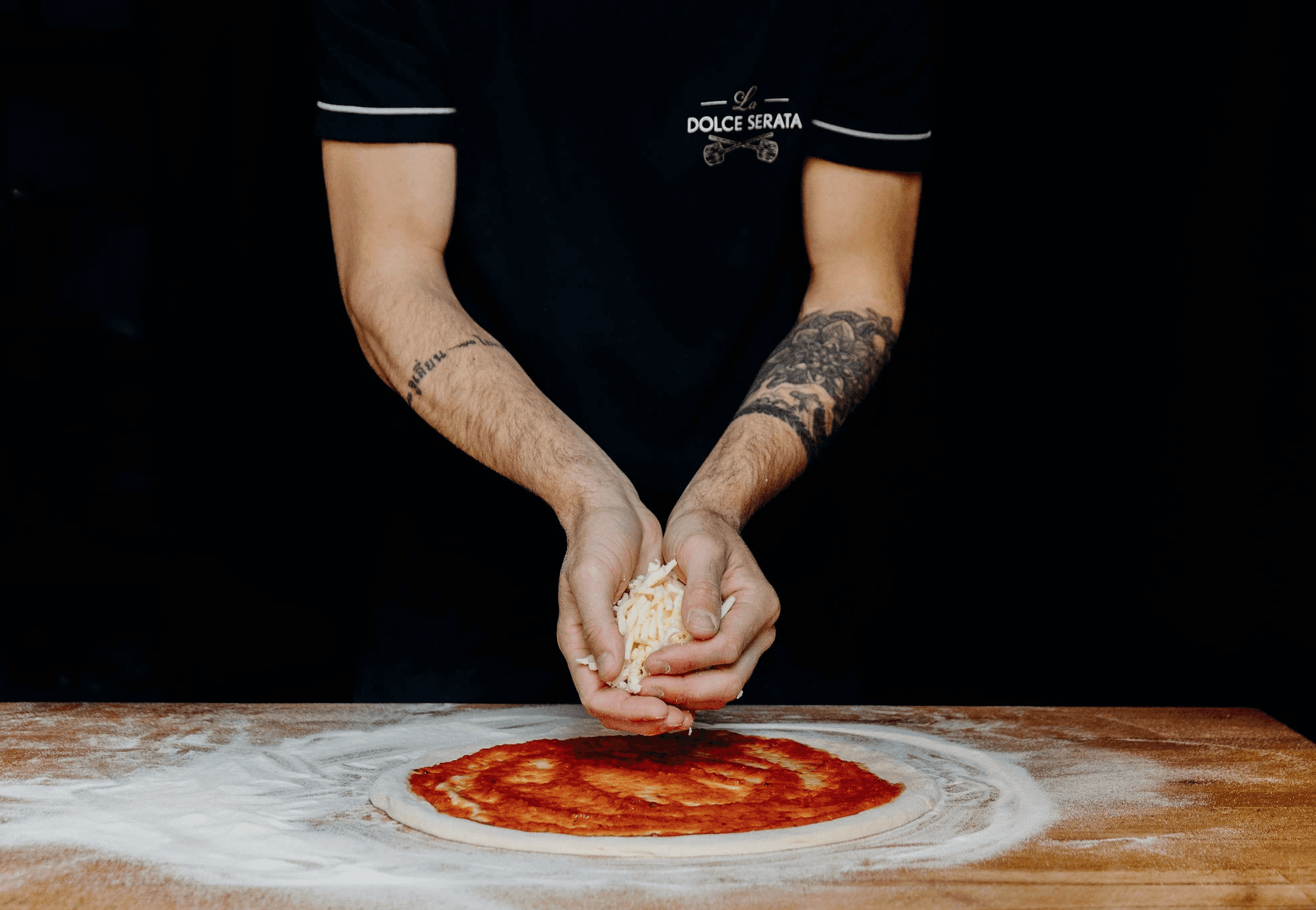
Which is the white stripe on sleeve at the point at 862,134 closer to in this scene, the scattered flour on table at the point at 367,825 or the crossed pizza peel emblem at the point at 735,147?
the crossed pizza peel emblem at the point at 735,147

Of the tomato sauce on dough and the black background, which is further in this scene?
the black background

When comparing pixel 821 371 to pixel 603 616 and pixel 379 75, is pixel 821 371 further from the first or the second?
pixel 379 75

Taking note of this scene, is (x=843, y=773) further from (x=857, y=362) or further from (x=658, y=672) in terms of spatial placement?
(x=857, y=362)

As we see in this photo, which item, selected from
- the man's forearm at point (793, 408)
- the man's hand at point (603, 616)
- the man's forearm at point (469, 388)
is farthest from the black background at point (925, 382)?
the man's hand at point (603, 616)

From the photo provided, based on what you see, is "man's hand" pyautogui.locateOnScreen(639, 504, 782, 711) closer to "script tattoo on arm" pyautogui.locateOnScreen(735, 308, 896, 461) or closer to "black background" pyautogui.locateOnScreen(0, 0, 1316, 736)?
"script tattoo on arm" pyautogui.locateOnScreen(735, 308, 896, 461)

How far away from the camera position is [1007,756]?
5.61 feet

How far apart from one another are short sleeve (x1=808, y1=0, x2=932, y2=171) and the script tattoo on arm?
27 cm

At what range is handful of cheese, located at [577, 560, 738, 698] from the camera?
1.55 m

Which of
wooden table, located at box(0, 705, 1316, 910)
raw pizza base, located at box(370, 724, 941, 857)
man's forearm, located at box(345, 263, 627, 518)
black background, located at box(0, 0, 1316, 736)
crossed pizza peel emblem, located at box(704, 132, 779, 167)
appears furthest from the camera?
black background, located at box(0, 0, 1316, 736)

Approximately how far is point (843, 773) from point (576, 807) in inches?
14.0

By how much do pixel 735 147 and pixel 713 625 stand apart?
2.93 feet

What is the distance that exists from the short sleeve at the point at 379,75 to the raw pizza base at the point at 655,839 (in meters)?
1.03

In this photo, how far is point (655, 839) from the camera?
132cm

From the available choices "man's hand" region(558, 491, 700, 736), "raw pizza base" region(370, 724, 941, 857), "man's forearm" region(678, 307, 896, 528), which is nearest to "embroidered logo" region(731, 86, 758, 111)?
"man's forearm" region(678, 307, 896, 528)
